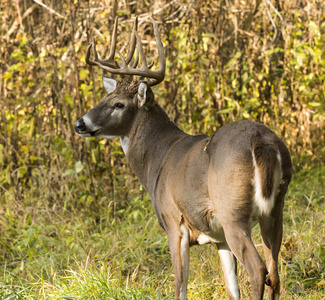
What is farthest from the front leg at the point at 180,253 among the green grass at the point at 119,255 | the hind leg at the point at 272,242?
the hind leg at the point at 272,242

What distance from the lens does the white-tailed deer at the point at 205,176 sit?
315 cm

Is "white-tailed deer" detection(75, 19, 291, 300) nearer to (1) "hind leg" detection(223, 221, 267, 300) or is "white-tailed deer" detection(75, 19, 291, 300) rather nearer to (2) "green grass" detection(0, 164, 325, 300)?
(1) "hind leg" detection(223, 221, 267, 300)

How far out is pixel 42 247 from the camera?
571 centimetres

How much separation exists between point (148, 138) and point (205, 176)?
1.12 metres

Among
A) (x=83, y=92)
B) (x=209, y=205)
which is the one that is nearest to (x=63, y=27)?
(x=83, y=92)

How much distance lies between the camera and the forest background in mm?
5914

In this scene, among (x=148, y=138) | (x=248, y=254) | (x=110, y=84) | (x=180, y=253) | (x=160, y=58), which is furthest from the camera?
(x=110, y=84)

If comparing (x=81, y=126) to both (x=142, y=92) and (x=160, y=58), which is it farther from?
(x=160, y=58)

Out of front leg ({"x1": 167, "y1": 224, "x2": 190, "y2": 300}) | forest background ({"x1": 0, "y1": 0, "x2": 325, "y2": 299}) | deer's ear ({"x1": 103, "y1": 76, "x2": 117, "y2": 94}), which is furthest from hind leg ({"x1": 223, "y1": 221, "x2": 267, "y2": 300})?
forest background ({"x1": 0, "y1": 0, "x2": 325, "y2": 299})

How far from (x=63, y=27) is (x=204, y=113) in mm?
2100

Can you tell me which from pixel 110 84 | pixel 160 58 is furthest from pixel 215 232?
pixel 110 84

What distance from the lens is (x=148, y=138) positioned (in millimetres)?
4465

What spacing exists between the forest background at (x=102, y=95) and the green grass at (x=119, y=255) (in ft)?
0.09

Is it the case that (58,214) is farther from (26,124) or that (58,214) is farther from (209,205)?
(209,205)
